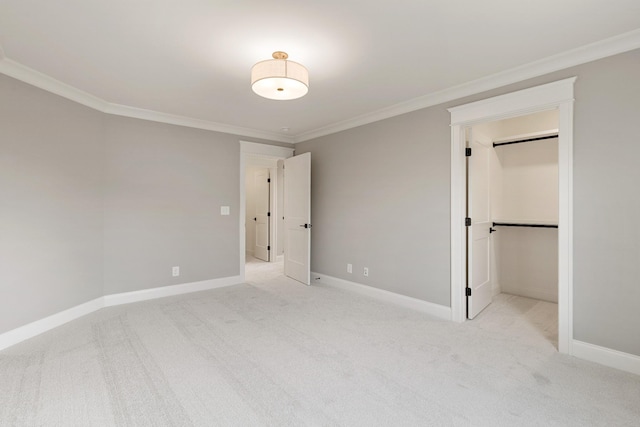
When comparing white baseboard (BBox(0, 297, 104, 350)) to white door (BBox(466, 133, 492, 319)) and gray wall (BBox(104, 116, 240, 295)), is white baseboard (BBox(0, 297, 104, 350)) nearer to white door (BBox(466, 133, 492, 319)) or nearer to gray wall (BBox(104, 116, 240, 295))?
gray wall (BBox(104, 116, 240, 295))

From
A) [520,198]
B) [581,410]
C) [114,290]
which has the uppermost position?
[520,198]

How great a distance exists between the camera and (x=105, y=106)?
3557mm

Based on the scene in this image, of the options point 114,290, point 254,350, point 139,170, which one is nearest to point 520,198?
point 254,350

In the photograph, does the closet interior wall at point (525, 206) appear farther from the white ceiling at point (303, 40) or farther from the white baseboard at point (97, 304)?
the white baseboard at point (97, 304)

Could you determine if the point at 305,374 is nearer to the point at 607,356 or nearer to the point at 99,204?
the point at 607,356

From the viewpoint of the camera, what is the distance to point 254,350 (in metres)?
2.55

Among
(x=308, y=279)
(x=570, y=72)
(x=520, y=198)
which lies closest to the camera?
(x=570, y=72)

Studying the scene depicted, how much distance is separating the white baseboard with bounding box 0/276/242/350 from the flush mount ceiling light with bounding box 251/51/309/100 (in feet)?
9.87

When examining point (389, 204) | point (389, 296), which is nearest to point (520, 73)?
point (389, 204)

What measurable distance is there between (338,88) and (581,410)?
3.12 m

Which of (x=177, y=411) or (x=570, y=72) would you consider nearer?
(x=177, y=411)

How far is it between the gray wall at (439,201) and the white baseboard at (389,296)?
0.08 meters

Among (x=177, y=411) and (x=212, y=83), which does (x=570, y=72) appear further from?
(x=177, y=411)

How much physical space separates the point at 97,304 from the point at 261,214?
3.88m
